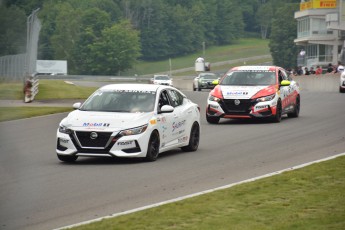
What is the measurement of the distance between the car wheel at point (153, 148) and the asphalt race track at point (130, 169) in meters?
0.15

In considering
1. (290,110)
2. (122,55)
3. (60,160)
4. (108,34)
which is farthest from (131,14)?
(60,160)

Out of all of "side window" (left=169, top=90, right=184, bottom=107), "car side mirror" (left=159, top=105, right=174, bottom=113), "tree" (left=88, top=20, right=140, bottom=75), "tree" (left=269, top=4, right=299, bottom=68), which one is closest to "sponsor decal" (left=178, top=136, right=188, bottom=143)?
"side window" (left=169, top=90, right=184, bottom=107)

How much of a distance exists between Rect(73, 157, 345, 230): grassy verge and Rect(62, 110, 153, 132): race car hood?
374 cm

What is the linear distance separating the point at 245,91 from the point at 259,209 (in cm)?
1574

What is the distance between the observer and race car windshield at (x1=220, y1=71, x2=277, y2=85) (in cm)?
2514

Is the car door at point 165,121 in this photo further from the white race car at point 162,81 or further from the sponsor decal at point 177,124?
the white race car at point 162,81

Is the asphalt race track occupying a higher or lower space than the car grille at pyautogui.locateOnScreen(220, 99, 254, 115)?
higher

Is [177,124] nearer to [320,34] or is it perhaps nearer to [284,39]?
[320,34]

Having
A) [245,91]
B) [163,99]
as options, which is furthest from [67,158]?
[245,91]

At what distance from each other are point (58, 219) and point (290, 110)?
60.7 feet

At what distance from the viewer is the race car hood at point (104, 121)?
14.4 m

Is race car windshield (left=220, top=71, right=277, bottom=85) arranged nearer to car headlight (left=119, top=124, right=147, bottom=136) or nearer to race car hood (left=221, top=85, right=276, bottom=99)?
race car hood (left=221, top=85, right=276, bottom=99)

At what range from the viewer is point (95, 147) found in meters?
14.4

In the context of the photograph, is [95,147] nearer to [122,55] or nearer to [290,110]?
[290,110]
